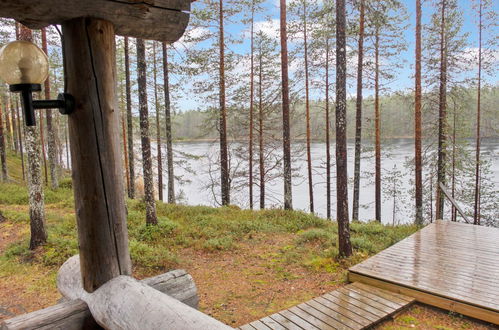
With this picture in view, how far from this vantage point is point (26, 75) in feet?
6.24

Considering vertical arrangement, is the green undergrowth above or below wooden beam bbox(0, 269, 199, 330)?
below

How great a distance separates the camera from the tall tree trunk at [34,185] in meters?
7.02

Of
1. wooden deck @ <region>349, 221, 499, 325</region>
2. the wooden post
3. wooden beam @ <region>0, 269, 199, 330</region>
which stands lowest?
wooden deck @ <region>349, 221, 499, 325</region>

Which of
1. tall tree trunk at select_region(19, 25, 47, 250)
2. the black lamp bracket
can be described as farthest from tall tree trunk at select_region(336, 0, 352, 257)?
tall tree trunk at select_region(19, 25, 47, 250)

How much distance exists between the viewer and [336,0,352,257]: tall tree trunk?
6559 millimetres

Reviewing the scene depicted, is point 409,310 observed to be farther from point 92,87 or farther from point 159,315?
point 92,87

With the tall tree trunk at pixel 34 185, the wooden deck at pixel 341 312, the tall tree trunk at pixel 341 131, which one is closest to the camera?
the wooden deck at pixel 341 312

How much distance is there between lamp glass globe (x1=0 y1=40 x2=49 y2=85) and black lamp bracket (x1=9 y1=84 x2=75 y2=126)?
33 millimetres

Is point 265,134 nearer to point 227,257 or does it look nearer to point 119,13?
point 227,257

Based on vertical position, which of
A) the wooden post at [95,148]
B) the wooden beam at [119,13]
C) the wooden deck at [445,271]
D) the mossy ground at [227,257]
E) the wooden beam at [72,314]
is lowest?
the mossy ground at [227,257]

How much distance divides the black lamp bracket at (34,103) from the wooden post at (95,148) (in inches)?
1.6

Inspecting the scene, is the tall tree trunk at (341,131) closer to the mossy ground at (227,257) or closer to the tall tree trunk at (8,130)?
the mossy ground at (227,257)

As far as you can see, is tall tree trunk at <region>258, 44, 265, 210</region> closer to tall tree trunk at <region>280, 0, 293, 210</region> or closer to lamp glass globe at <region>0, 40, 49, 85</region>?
tall tree trunk at <region>280, 0, 293, 210</region>

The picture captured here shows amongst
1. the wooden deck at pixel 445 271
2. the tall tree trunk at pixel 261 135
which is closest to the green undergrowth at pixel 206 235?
the wooden deck at pixel 445 271
